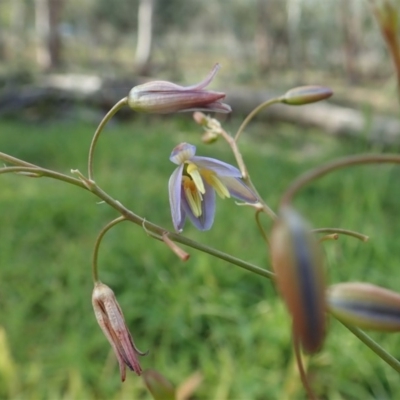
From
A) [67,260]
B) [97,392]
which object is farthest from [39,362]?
[67,260]

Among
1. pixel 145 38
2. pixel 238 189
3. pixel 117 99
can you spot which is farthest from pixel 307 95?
pixel 145 38

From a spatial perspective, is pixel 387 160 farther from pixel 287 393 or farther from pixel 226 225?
pixel 226 225

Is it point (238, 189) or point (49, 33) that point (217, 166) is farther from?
point (49, 33)

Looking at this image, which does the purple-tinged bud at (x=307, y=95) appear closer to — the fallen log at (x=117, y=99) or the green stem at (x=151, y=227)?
the green stem at (x=151, y=227)

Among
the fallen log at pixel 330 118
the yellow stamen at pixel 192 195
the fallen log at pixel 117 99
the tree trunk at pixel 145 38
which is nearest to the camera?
the yellow stamen at pixel 192 195

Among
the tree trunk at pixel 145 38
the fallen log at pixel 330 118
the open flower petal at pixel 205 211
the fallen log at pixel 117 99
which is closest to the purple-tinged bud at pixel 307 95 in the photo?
the open flower petal at pixel 205 211

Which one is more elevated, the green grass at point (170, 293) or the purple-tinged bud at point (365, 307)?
the purple-tinged bud at point (365, 307)

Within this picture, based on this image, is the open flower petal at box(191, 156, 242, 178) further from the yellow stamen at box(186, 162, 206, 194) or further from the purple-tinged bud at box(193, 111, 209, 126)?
the purple-tinged bud at box(193, 111, 209, 126)
